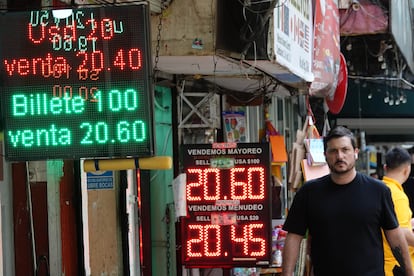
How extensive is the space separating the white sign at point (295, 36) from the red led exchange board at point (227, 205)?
3.28ft

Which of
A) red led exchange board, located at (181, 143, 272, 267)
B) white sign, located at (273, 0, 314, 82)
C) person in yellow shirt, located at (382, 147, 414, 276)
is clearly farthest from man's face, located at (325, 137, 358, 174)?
red led exchange board, located at (181, 143, 272, 267)

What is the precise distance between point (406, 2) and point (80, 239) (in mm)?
9664

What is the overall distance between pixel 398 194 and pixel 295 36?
8.92 ft

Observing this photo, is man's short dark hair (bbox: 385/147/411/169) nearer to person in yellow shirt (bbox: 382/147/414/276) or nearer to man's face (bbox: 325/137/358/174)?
person in yellow shirt (bbox: 382/147/414/276)

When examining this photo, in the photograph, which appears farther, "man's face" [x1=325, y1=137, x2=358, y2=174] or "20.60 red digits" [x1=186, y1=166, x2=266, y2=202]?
"20.60 red digits" [x1=186, y1=166, x2=266, y2=202]

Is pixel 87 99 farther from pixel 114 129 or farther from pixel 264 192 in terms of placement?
pixel 264 192

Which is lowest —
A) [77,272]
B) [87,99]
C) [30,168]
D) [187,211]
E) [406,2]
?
[77,272]

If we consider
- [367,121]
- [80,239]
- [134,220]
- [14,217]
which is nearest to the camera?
[14,217]

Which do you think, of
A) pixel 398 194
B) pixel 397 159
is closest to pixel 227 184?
pixel 397 159

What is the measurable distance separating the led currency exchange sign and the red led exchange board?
2.71 m

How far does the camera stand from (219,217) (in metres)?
8.42

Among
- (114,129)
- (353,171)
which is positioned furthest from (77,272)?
(353,171)

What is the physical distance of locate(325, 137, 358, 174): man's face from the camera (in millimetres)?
5496

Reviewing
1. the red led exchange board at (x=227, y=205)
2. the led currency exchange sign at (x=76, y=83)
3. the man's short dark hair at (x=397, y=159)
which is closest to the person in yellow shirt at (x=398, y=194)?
the man's short dark hair at (x=397, y=159)
